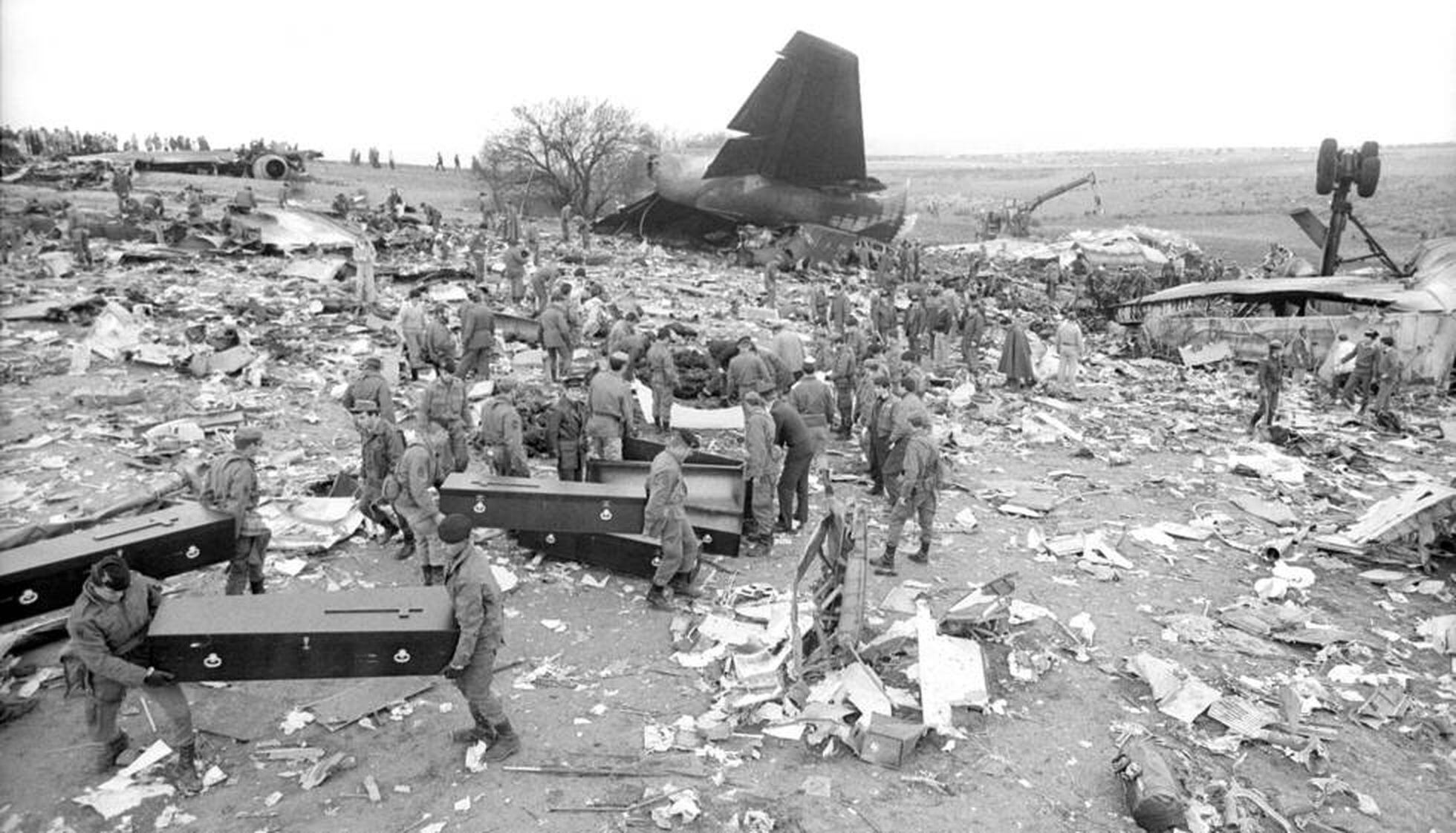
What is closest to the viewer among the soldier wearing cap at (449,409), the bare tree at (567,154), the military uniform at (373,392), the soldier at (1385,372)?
the military uniform at (373,392)

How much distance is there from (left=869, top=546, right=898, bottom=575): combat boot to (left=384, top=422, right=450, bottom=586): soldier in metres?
3.48

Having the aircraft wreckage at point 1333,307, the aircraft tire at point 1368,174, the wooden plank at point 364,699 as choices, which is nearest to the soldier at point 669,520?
the wooden plank at point 364,699

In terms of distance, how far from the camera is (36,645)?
18.2 feet

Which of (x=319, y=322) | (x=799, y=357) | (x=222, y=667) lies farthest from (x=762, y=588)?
(x=319, y=322)

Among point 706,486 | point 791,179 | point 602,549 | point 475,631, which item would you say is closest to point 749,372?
point 706,486

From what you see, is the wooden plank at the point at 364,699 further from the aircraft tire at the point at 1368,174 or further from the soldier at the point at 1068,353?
the aircraft tire at the point at 1368,174

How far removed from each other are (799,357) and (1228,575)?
5291 millimetres

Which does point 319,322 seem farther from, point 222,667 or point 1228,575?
point 1228,575

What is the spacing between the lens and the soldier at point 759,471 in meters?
7.35

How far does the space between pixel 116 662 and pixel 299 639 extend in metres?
0.83

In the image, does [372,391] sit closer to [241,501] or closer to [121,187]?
[241,501]

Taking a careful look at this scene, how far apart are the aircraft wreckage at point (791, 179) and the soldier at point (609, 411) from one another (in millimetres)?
13721

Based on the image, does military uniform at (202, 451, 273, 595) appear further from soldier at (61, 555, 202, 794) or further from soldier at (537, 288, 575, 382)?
soldier at (537, 288, 575, 382)

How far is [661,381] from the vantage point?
33.3 ft
